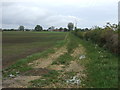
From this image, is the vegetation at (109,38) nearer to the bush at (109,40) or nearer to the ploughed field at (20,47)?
the bush at (109,40)

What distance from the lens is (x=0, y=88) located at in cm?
730

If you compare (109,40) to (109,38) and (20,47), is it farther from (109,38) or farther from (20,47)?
(20,47)

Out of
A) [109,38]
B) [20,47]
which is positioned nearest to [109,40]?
[109,38]

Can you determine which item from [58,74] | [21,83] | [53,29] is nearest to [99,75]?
[58,74]

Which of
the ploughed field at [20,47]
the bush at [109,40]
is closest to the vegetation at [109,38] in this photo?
the bush at [109,40]

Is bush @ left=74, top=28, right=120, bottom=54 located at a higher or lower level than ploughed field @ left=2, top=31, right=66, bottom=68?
higher

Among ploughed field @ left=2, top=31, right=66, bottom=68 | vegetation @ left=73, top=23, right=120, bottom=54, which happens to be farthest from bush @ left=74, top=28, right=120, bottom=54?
ploughed field @ left=2, top=31, right=66, bottom=68

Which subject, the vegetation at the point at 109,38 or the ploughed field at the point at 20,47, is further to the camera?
the ploughed field at the point at 20,47

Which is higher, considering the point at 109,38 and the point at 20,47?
the point at 109,38

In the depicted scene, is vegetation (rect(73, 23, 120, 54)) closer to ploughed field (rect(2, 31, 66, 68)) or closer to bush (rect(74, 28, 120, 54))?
bush (rect(74, 28, 120, 54))

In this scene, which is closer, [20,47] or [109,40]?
[109,40]

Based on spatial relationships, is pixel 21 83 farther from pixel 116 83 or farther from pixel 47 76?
pixel 116 83

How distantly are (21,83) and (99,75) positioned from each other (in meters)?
2.86

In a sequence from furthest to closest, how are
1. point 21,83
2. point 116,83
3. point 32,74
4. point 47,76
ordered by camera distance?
point 32,74 < point 47,76 < point 21,83 < point 116,83
